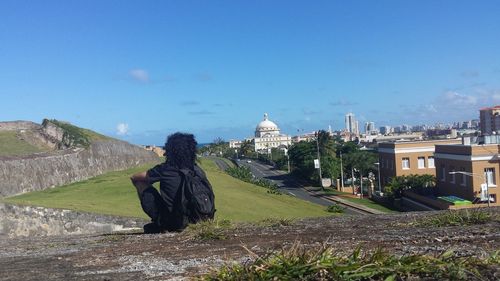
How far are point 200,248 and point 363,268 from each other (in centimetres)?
256

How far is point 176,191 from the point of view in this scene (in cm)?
741

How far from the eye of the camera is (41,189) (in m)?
26.5

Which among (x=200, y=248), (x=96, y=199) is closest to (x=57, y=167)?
(x=96, y=199)

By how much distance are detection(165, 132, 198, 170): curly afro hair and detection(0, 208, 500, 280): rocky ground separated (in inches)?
41.7

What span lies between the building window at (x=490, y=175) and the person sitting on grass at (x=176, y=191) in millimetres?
38100

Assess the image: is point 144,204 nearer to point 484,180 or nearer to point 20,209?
point 20,209

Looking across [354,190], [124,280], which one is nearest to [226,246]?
[124,280]

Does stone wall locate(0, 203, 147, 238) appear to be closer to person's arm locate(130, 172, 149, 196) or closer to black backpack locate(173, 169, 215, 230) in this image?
person's arm locate(130, 172, 149, 196)

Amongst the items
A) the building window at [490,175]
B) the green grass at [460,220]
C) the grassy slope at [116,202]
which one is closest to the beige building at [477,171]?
the building window at [490,175]

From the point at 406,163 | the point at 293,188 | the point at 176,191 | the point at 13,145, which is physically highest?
the point at 13,145

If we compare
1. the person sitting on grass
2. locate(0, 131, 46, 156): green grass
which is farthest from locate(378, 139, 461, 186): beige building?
the person sitting on grass

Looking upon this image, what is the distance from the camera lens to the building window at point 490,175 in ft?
135

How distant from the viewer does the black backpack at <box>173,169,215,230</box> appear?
7254mm

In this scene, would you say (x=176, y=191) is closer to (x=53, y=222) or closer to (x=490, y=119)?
(x=53, y=222)
